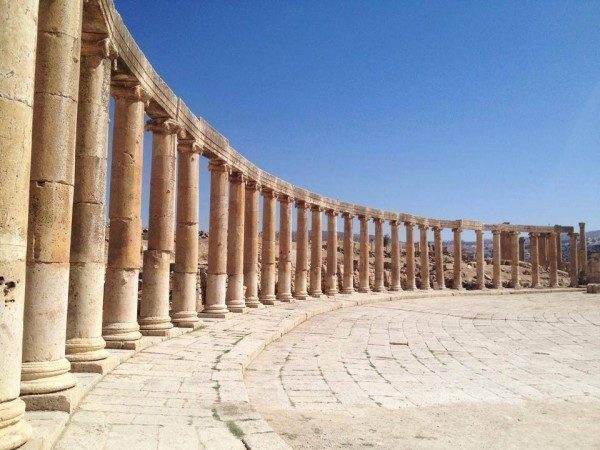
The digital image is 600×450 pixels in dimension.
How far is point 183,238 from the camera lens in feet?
52.0

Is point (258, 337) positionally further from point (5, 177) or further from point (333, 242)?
point (333, 242)

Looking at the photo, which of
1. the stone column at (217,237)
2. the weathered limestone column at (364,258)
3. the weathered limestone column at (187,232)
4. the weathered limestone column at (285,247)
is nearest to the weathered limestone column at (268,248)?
the weathered limestone column at (285,247)

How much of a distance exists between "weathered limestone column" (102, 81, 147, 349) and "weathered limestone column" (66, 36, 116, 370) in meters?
2.04

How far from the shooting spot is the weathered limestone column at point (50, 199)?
6.54 meters

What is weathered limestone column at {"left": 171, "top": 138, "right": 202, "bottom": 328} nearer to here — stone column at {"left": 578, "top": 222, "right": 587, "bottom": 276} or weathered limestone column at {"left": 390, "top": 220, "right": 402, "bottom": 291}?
weathered limestone column at {"left": 390, "top": 220, "right": 402, "bottom": 291}

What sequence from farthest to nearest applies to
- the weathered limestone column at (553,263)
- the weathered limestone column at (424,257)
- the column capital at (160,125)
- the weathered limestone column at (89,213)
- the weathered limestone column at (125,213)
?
the weathered limestone column at (553,263)
the weathered limestone column at (424,257)
the column capital at (160,125)
the weathered limestone column at (125,213)
the weathered limestone column at (89,213)

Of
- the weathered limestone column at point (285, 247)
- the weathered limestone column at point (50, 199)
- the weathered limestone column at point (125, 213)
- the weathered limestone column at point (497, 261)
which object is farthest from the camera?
the weathered limestone column at point (497, 261)

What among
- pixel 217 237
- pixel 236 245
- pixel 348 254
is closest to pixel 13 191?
pixel 217 237

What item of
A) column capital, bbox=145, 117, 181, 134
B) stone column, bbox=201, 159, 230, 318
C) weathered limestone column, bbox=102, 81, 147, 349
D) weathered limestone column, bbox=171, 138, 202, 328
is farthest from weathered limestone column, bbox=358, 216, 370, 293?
weathered limestone column, bbox=102, 81, 147, 349

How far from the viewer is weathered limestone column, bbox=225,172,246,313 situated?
20203 mm

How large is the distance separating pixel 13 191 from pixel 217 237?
13529 mm

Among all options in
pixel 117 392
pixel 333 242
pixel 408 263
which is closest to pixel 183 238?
pixel 117 392

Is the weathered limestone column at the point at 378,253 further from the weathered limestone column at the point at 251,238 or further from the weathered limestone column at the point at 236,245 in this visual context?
the weathered limestone column at the point at 236,245

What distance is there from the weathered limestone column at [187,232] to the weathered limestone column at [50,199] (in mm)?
8564
